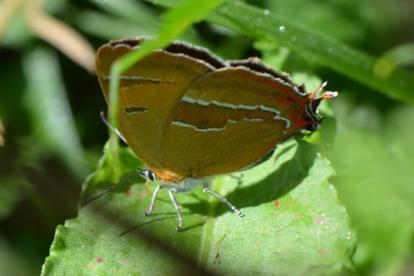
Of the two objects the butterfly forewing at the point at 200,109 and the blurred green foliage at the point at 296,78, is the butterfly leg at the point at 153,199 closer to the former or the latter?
the butterfly forewing at the point at 200,109

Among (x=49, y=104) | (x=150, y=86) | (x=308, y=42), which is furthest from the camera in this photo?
(x=49, y=104)

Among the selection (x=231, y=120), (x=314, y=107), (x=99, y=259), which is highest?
(x=314, y=107)

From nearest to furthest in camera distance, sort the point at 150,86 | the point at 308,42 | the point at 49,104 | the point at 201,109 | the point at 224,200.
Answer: the point at 150,86 → the point at 201,109 → the point at 224,200 → the point at 308,42 → the point at 49,104

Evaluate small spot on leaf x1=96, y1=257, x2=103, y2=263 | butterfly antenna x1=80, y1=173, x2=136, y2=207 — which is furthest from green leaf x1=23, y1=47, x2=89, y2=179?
small spot on leaf x1=96, y1=257, x2=103, y2=263

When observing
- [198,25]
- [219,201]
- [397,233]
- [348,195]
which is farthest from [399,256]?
[198,25]

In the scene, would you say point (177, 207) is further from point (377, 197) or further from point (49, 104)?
point (49, 104)

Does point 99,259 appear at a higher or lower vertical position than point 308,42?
lower

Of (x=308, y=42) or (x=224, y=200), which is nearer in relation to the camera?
(x=224, y=200)

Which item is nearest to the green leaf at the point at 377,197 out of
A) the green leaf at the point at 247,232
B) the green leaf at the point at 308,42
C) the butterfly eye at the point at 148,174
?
the green leaf at the point at 247,232

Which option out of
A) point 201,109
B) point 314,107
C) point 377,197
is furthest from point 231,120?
point 377,197
